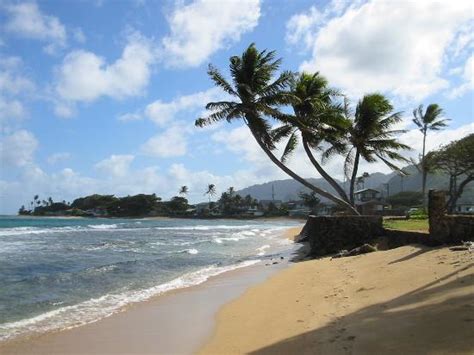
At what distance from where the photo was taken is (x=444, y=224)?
11.8 meters

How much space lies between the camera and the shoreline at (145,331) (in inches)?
270

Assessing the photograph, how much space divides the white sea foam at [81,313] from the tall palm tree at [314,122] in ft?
40.4

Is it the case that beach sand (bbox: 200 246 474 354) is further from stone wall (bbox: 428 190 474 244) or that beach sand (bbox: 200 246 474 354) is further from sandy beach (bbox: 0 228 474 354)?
stone wall (bbox: 428 190 474 244)

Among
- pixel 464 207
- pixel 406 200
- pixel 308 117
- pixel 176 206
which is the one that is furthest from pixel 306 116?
pixel 176 206

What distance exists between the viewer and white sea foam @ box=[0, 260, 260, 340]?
8.17 metres

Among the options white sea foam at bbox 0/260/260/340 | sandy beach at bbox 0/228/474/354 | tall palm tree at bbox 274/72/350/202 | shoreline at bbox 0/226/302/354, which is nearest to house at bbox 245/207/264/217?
tall palm tree at bbox 274/72/350/202

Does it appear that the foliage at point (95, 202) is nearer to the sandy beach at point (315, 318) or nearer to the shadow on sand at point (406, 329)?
the sandy beach at point (315, 318)

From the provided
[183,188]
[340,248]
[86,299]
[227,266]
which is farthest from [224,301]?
[183,188]

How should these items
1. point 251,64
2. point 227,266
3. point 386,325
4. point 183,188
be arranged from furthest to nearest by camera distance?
point 183,188 < point 251,64 < point 227,266 < point 386,325

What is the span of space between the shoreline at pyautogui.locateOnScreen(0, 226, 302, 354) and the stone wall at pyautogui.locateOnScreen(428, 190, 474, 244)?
5.13 m

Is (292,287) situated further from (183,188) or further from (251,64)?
(183,188)

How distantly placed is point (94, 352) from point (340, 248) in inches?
466

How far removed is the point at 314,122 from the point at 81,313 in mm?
17240

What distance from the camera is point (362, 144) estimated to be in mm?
24516
